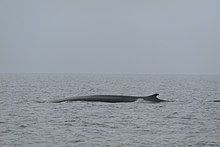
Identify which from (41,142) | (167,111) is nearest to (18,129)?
(41,142)

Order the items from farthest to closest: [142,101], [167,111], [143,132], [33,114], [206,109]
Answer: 1. [142,101]
2. [206,109]
3. [167,111]
4. [33,114]
5. [143,132]

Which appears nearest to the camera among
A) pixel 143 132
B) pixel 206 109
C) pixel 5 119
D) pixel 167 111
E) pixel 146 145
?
pixel 146 145

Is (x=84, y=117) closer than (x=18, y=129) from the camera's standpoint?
No

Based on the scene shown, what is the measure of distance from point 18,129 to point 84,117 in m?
6.51

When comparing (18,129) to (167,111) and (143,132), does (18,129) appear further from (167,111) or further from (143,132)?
(167,111)

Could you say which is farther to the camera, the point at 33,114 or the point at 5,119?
the point at 33,114

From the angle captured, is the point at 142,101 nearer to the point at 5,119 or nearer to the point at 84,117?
the point at 84,117

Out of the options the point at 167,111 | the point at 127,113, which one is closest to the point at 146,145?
the point at 127,113

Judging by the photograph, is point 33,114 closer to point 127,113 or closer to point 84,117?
point 84,117

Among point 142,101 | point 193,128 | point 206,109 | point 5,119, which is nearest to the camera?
point 193,128

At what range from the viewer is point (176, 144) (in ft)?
70.1

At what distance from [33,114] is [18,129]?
7417mm

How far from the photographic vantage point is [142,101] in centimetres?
4322

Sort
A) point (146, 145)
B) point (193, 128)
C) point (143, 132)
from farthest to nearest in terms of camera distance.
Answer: point (193, 128) < point (143, 132) < point (146, 145)
